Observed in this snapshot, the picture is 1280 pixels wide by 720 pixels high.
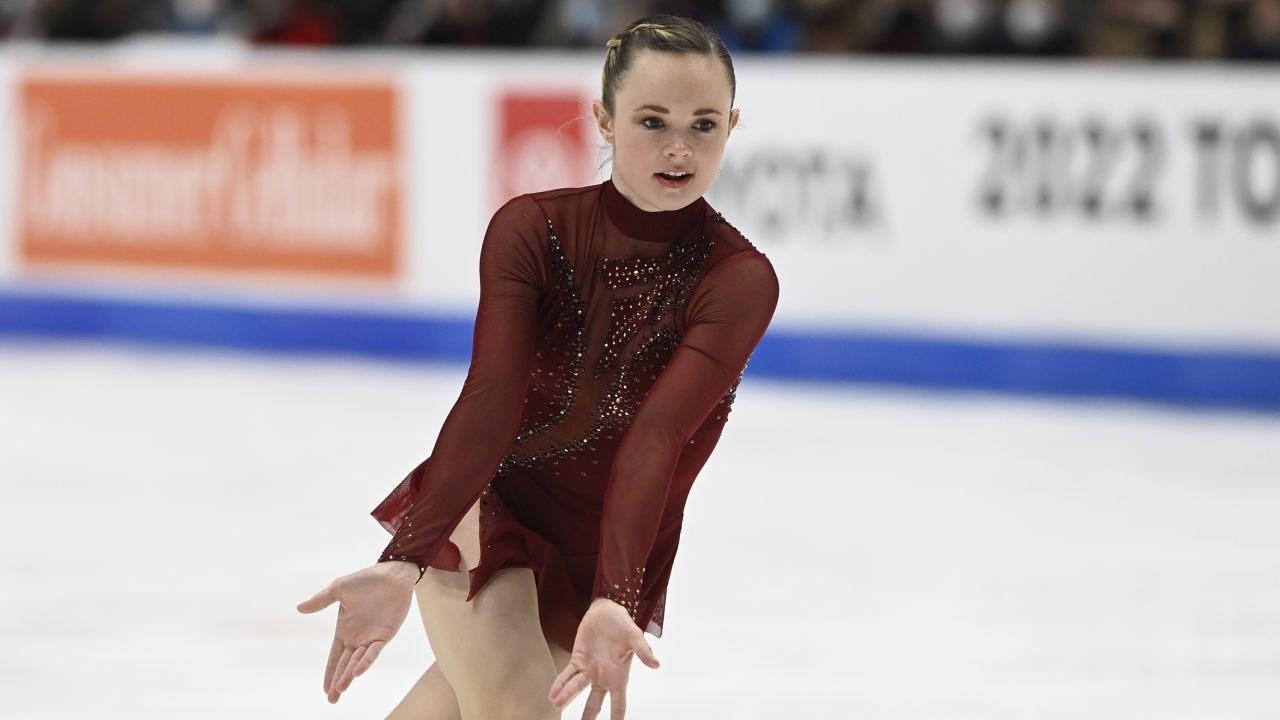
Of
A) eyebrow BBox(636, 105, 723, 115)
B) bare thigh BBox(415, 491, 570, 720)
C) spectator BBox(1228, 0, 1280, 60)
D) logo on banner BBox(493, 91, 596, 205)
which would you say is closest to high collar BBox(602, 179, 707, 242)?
eyebrow BBox(636, 105, 723, 115)

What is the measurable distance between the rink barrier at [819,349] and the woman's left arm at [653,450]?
4.94m

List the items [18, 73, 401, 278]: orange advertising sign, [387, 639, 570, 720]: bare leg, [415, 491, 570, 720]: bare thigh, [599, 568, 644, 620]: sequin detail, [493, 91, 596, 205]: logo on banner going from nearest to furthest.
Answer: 1. [599, 568, 644, 620]: sequin detail
2. [415, 491, 570, 720]: bare thigh
3. [387, 639, 570, 720]: bare leg
4. [493, 91, 596, 205]: logo on banner
5. [18, 73, 401, 278]: orange advertising sign

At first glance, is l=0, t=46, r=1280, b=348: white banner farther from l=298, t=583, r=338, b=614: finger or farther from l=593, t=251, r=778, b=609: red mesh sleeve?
l=298, t=583, r=338, b=614: finger

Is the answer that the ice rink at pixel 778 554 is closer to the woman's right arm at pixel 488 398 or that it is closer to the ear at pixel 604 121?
the woman's right arm at pixel 488 398

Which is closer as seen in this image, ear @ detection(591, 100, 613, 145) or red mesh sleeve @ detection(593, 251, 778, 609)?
red mesh sleeve @ detection(593, 251, 778, 609)

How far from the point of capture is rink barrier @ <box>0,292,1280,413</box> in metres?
6.62

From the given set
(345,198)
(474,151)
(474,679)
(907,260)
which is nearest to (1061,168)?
(907,260)

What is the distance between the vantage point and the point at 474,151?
7500 millimetres

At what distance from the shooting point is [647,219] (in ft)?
6.68

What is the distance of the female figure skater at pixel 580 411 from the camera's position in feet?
6.15

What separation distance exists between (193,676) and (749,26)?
5.14 metres

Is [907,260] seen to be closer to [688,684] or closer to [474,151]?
[474,151]

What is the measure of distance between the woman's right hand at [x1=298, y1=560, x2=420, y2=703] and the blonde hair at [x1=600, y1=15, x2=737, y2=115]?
0.56 metres

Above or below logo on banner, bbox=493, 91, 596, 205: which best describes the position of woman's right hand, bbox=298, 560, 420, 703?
below
